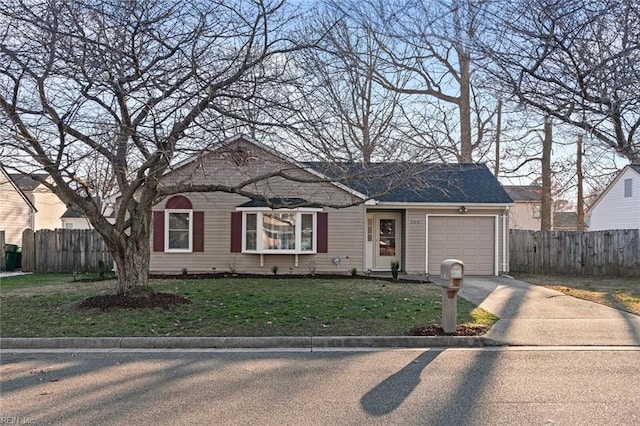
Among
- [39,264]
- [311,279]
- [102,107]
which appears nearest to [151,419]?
[102,107]

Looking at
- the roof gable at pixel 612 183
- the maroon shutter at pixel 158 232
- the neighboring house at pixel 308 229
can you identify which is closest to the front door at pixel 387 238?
the neighboring house at pixel 308 229

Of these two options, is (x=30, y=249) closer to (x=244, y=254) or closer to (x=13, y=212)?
(x=244, y=254)

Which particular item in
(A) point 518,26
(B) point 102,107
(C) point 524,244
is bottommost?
(C) point 524,244

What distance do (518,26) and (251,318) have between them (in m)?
7.14

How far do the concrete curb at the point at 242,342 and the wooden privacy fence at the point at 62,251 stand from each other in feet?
39.5

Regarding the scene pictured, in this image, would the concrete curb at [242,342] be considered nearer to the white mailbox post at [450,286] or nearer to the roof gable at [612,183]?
the white mailbox post at [450,286]

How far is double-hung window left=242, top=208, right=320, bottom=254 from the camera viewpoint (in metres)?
16.8

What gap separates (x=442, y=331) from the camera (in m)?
8.08

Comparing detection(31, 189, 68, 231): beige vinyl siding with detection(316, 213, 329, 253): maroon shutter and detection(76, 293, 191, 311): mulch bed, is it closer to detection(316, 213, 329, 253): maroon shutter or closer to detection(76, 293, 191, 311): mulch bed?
detection(316, 213, 329, 253): maroon shutter

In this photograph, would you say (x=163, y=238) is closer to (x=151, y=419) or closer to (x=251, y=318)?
(x=251, y=318)

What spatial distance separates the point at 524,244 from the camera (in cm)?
2034

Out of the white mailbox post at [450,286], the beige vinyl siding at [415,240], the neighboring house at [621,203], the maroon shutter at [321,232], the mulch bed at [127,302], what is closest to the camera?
the white mailbox post at [450,286]

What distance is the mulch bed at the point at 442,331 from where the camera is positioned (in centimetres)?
801

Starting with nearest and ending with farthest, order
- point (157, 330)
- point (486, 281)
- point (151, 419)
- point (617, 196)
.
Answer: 1. point (151, 419)
2. point (157, 330)
3. point (486, 281)
4. point (617, 196)
